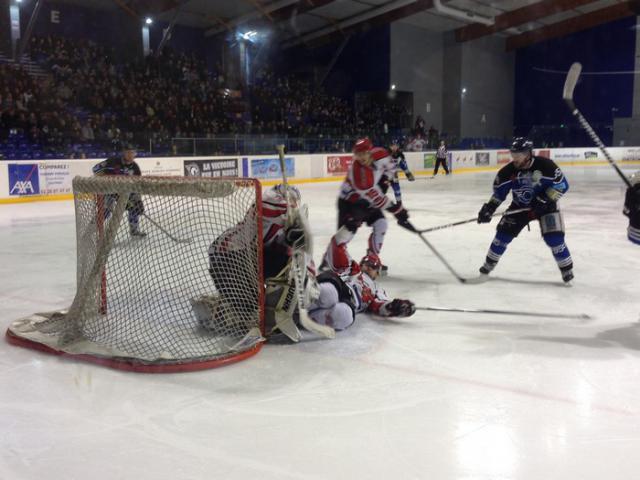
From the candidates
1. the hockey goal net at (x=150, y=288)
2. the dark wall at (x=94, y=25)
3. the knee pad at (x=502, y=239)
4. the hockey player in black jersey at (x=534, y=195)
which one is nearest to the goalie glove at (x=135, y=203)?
the hockey goal net at (x=150, y=288)

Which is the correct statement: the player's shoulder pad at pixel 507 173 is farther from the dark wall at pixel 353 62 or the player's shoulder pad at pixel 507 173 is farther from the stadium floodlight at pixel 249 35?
the dark wall at pixel 353 62

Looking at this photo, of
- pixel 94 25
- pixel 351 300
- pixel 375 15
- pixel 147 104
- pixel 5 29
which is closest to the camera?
pixel 351 300

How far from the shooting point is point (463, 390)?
7.79ft

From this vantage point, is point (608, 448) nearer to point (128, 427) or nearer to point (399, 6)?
point (128, 427)

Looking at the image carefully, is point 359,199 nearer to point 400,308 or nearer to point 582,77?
point 400,308

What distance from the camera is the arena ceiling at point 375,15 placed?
1805 cm

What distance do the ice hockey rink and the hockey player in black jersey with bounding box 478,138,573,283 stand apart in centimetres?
44

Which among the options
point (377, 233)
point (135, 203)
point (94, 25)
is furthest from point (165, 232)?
point (94, 25)

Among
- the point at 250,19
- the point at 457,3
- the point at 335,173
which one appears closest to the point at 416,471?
the point at 335,173

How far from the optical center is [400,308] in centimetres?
321

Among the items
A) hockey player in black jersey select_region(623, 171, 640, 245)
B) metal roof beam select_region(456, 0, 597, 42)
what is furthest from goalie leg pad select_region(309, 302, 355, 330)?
metal roof beam select_region(456, 0, 597, 42)

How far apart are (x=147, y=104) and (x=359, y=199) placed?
12.0 m

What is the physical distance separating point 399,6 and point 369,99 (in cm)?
342

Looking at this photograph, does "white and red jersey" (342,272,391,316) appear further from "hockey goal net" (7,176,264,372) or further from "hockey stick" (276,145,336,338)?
"hockey goal net" (7,176,264,372)
